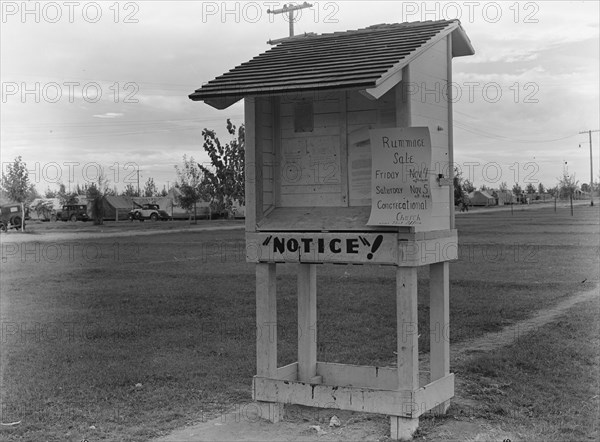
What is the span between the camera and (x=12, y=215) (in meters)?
46.4

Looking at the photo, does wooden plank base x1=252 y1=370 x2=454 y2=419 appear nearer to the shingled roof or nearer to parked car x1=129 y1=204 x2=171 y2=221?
the shingled roof

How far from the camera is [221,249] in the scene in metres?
29.0

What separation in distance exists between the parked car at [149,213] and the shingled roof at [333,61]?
63.5 meters

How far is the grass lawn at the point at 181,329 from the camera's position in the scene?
24.3 ft

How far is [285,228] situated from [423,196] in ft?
4.20

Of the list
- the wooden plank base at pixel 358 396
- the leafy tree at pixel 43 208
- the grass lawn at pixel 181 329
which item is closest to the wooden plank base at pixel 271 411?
the wooden plank base at pixel 358 396

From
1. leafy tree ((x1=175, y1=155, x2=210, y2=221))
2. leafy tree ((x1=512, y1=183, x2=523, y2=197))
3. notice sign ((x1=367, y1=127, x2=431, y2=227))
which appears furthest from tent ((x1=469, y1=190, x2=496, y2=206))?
notice sign ((x1=367, y1=127, x2=431, y2=227))

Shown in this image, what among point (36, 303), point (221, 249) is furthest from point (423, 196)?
point (221, 249)

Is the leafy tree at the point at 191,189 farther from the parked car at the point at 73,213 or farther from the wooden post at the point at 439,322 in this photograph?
the wooden post at the point at 439,322

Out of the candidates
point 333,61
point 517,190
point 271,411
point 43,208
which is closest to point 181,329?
point 271,411

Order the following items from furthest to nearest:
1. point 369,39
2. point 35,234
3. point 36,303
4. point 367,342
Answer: point 35,234
point 36,303
point 367,342
point 369,39

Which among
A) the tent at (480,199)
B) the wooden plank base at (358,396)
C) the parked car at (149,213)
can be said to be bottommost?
the wooden plank base at (358,396)

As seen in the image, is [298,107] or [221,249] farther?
[221,249]

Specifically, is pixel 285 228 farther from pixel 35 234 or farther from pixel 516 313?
pixel 35 234
